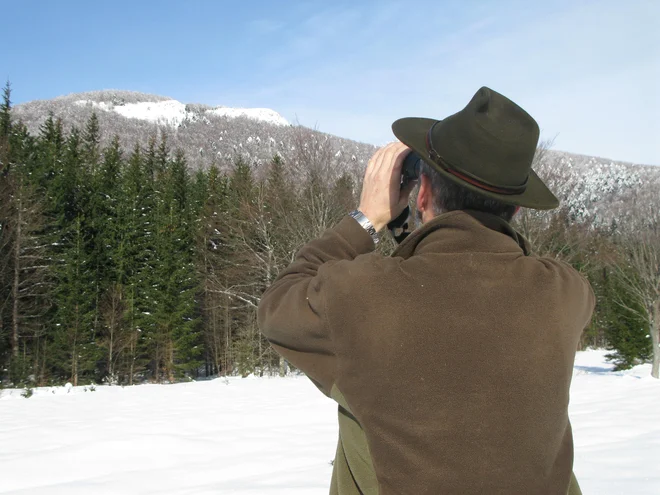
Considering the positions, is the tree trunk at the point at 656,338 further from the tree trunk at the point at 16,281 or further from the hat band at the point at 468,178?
the tree trunk at the point at 16,281

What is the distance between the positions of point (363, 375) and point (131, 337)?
1137 inches

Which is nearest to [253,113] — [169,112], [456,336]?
[169,112]

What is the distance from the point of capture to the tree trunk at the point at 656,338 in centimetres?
1817

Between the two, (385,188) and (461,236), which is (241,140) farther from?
(461,236)

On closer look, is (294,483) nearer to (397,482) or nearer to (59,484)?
(59,484)

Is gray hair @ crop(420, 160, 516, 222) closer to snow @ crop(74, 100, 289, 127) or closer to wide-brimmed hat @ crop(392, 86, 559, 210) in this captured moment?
wide-brimmed hat @ crop(392, 86, 559, 210)

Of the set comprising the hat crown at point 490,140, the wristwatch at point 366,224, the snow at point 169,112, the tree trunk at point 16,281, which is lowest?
the tree trunk at point 16,281

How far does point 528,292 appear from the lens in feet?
3.57

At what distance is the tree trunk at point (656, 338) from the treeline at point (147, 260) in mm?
587

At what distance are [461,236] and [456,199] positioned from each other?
11 centimetres

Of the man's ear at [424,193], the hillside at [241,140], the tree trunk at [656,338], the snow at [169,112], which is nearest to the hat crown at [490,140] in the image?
the man's ear at [424,193]

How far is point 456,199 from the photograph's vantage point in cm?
120

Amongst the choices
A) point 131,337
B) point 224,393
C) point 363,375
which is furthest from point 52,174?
point 363,375

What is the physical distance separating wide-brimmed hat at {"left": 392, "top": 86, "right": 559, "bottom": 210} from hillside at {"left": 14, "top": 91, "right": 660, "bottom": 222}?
19401mm
